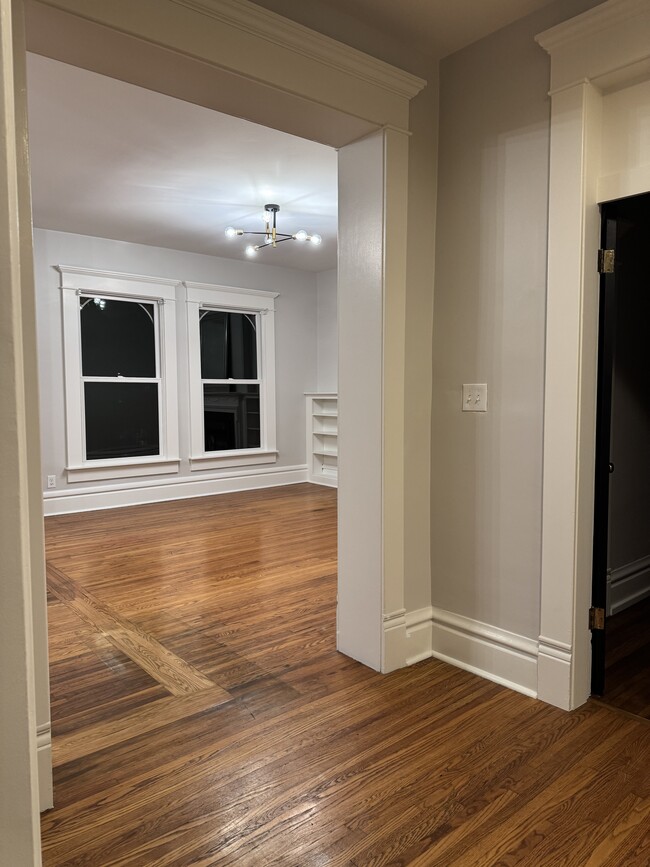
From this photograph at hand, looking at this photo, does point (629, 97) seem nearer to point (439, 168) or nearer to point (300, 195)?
point (439, 168)

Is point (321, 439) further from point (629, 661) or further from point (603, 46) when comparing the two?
point (603, 46)

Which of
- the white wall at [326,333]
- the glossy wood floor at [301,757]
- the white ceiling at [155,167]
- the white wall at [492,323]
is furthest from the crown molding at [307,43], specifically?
the white wall at [326,333]

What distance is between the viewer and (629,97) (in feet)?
6.85

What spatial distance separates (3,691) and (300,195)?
15.6 ft

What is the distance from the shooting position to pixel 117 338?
6.47m

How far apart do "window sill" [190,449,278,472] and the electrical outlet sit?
4808mm

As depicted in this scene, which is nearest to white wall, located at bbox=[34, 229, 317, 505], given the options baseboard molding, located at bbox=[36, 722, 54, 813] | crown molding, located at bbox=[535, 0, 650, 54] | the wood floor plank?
the wood floor plank

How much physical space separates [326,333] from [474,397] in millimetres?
5487

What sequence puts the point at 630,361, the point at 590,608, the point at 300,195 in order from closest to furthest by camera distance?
the point at 590,608, the point at 630,361, the point at 300,195

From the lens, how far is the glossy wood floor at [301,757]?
1582 mm

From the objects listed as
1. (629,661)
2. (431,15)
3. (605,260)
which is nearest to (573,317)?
(605,260)

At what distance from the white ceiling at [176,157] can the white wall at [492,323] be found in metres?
0.25

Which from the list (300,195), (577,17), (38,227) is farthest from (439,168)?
(38,227)

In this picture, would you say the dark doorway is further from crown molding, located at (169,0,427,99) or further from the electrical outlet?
crown molding, located at (169,0,427,99)
